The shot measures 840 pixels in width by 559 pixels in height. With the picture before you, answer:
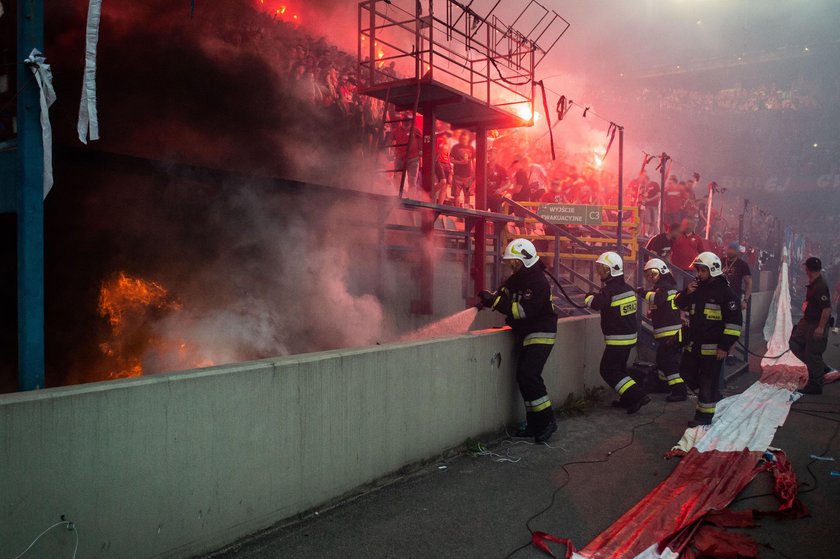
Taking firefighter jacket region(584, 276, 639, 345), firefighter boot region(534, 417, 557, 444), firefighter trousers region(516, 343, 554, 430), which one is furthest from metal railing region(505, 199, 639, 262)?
firefighter boot region(534, 417, 557, 444)

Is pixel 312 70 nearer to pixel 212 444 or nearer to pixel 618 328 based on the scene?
pixel 618 328

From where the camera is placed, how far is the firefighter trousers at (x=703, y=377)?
6.42 m

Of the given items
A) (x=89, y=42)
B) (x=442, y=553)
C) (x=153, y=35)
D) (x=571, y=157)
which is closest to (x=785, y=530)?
(x=442, y=553)

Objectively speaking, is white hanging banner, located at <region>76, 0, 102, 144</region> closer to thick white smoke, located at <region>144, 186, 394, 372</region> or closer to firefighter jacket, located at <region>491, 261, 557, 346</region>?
thick white smoke, located at <region>144, 186, 394, 372</region>

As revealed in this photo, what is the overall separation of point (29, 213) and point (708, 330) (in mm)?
6504

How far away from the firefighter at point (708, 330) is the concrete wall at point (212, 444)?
3.09m

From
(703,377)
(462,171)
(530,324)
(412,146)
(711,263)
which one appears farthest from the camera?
(462,171)

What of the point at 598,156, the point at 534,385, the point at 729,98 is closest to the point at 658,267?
the point at 534,385

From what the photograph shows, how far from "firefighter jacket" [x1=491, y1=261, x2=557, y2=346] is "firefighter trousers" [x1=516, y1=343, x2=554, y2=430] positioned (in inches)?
3.9

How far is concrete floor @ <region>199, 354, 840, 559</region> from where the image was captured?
11.6ft

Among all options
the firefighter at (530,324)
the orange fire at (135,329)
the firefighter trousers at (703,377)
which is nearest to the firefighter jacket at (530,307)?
the firefighter at (530,324)

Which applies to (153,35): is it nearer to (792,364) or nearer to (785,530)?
(785,530)

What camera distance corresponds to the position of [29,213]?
3.52m

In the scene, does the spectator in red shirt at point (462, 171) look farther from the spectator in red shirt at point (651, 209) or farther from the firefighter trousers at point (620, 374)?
the spectator in red shirt at point (651, 209)
